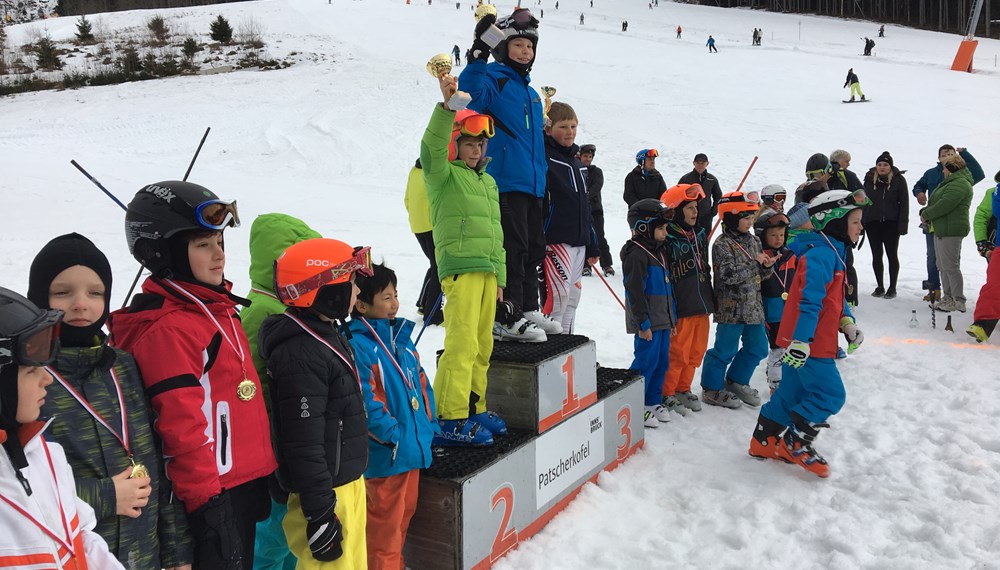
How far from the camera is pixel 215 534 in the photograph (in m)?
2.24

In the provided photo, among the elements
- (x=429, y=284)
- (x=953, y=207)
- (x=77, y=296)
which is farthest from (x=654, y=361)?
(x=953, y=207)

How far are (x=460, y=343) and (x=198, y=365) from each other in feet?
5.20

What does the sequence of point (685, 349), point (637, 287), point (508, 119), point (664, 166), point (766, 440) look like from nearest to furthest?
point (508, 119) → point (766, 440) → point (637, 287) → point (685, 349) → point (664, 166)

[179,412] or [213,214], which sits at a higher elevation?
[213,214]

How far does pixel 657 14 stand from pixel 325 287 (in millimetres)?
57308

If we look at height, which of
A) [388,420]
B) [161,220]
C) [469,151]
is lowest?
[388,420]

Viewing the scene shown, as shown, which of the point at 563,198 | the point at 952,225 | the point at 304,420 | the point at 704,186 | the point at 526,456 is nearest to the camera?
the point at 304,420

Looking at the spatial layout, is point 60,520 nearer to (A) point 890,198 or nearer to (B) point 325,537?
(B) point 325,537

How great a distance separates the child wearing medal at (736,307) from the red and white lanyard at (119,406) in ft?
15.9

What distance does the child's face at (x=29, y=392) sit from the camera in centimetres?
160

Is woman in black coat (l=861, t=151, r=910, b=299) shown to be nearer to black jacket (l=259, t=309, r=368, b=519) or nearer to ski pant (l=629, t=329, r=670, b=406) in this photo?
ski pant (l=629, t=329, r=670, b=406)

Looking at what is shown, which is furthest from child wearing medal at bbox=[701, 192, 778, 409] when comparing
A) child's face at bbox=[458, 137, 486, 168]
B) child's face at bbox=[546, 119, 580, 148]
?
child's face at bbox=[458, 137, 486, 168]

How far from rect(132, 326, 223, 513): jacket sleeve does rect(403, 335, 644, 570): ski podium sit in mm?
1254

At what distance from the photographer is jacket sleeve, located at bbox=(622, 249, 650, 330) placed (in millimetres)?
5359
